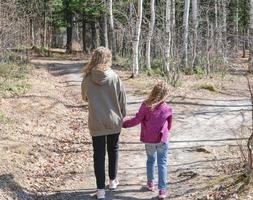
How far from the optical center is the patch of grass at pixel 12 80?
1543 cm

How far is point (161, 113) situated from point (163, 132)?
25 cm

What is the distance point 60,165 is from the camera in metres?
8.57

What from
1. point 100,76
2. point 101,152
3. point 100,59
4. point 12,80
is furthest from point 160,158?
point 12,80

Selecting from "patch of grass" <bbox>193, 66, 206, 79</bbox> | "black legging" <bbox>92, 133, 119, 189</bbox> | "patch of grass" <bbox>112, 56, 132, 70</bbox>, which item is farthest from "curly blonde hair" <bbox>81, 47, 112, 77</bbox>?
"patch of grass" <bbox>112, 56, 132, 70</bbox>

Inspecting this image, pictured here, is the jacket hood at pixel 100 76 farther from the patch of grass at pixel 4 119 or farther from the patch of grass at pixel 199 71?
the patch of grass at pixel 199 71

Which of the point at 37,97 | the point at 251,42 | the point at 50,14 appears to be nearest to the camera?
the point at 37,97

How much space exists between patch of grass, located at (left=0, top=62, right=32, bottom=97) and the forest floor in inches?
18.4

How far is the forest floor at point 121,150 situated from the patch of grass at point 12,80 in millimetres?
468

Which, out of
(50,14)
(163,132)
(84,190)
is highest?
(50,14)

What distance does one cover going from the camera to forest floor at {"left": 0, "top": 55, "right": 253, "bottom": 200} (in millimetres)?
6964

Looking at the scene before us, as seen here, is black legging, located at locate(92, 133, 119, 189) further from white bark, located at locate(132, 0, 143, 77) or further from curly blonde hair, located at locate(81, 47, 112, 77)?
white bark, located at locate(132, 0, 143, 77)

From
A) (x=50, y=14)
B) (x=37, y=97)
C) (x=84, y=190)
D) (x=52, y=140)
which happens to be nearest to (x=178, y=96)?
(x=37, y=97)

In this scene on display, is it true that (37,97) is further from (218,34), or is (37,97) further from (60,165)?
(218,34)

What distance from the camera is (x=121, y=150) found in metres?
9.48
